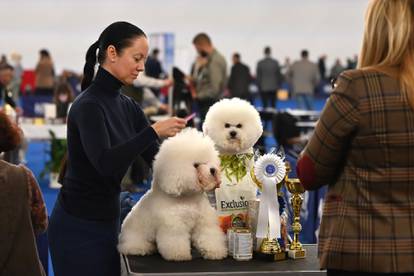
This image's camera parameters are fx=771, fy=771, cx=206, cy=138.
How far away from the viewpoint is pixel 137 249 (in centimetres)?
246

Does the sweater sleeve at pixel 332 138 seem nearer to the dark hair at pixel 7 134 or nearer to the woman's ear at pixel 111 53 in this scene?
the woman's ear at pixel 111 53

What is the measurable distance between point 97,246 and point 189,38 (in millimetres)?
21271

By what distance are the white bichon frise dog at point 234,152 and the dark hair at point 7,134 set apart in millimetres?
699

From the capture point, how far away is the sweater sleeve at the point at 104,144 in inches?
91.9

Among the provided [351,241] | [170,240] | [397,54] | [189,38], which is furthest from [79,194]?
[189,38]

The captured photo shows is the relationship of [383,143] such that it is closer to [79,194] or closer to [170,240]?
[170,240]

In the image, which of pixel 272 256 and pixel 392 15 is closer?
pixel 392 15

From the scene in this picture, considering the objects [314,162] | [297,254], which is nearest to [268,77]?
[297,254]

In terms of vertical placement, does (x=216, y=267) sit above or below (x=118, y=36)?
below

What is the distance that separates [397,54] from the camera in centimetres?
177

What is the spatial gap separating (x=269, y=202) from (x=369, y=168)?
71cm

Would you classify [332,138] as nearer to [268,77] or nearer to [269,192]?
[269,192]

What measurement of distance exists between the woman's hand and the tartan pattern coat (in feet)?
2.06

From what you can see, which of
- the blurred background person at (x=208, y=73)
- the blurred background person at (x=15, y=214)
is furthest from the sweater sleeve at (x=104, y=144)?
the blurred background person at (x=208, y=73)
